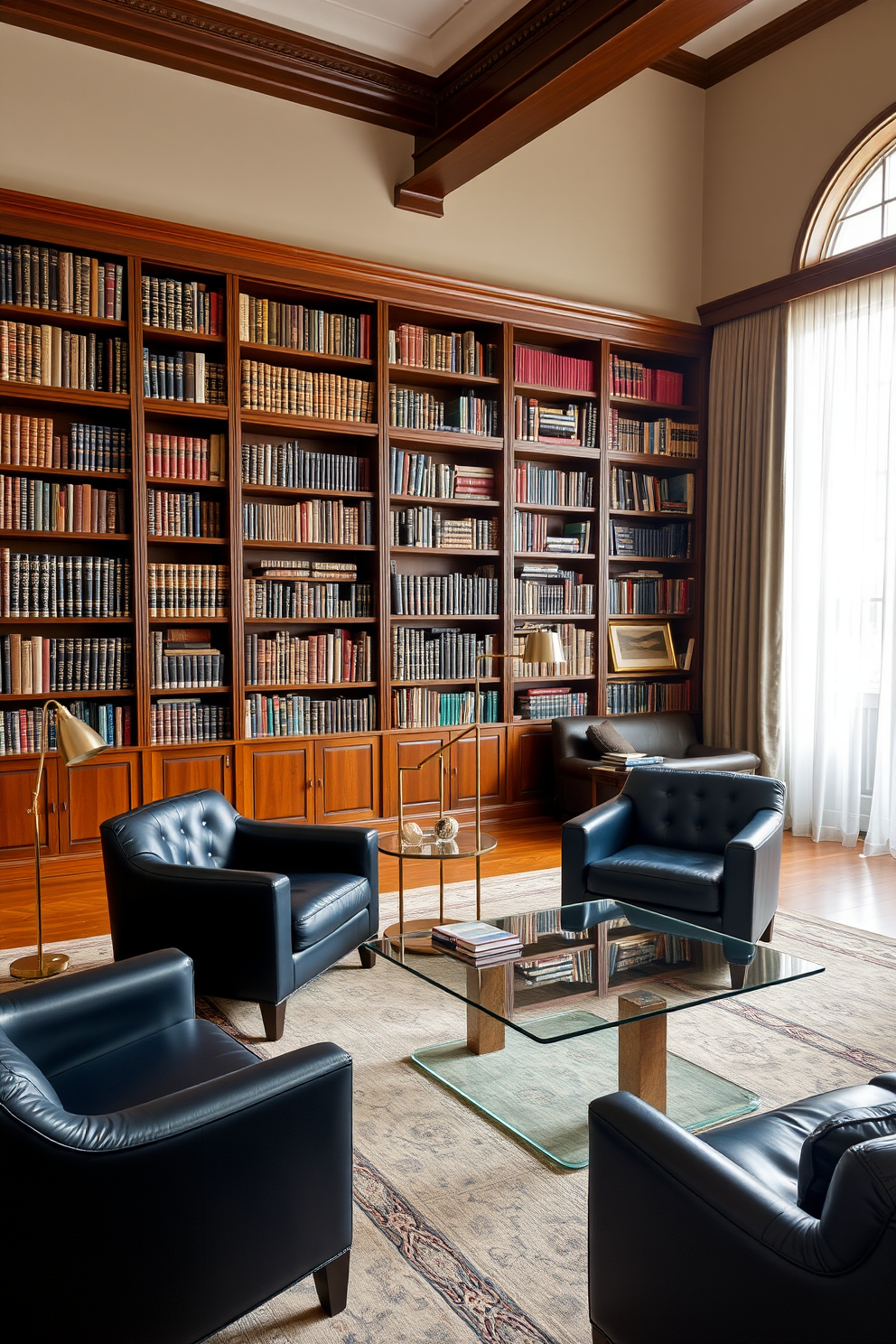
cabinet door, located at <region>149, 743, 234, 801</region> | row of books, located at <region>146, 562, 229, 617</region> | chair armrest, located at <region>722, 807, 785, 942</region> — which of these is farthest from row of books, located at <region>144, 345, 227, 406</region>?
chair armrest, located at <region>722, 807, 785, 942</region>

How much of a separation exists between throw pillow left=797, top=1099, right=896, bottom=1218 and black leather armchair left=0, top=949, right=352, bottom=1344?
89 cm

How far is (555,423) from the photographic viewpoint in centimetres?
650

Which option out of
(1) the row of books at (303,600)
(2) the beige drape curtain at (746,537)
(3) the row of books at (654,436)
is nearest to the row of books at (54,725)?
(1) the row of books at (303,600)

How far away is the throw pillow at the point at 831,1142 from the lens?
134 cm

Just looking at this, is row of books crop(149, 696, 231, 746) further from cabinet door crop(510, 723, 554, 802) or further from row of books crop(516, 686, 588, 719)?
row of books crop(516, 686, 588, 719)

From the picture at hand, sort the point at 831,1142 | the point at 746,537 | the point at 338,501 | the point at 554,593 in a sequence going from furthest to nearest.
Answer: the point at 746,537
the point at 554,593
the point at 338,501
the point at 831,1142

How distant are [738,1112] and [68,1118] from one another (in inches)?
71.8

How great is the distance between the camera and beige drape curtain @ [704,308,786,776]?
645 centimetres

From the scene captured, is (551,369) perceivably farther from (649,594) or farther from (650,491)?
(649,594)

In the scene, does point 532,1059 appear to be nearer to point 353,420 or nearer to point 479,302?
point 353,420

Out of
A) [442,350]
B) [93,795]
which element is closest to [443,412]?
[442,350]

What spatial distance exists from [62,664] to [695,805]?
3.30 m

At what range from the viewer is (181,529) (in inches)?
210

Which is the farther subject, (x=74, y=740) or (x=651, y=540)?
(x=651, y=540)
